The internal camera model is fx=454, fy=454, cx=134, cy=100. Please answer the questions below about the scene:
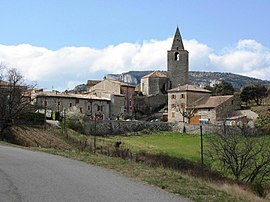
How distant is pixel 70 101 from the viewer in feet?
252

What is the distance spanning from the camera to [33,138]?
41844 millimetres

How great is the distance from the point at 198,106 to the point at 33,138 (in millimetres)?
43581

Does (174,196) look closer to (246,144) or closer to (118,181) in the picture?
(118,181)

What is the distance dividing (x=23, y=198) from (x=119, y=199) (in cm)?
206

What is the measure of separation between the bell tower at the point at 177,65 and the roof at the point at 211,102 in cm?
2304

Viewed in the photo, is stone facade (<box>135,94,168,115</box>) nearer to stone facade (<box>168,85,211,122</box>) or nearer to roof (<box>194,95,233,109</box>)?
stone facade (<box>168,85,211,122</box>)

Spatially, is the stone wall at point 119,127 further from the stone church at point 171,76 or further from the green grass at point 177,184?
the green grass at point 177,184

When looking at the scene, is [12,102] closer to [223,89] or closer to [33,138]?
[33,138]

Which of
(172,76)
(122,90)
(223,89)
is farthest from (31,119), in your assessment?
(223,89)

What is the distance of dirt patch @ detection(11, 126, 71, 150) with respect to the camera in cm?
3881

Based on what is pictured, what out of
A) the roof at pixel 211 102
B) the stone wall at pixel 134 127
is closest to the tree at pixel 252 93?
the roof at pixel 211 102

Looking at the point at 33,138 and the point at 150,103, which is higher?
the point at 150,103

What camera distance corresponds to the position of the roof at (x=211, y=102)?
76938 mm

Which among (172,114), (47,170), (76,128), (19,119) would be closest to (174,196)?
(47,170)
